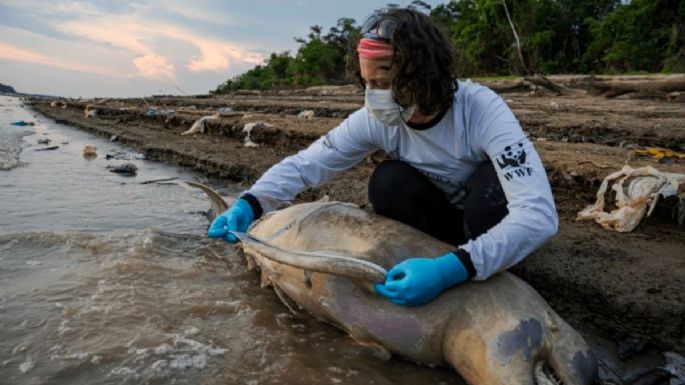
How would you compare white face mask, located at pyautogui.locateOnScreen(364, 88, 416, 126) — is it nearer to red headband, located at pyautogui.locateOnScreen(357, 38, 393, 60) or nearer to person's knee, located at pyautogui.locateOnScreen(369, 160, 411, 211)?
red headband, located at pyautogui.locateOnScreen(357, 38, 393, 60)

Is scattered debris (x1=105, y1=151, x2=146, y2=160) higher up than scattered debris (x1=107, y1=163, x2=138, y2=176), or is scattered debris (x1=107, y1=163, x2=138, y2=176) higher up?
scattered debris (x1=107, y1=163, x2=138, y2=176)

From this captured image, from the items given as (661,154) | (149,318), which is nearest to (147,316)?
(149,318)

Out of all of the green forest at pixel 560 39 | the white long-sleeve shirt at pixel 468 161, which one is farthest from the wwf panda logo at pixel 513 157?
the green forest at pixel 560 39

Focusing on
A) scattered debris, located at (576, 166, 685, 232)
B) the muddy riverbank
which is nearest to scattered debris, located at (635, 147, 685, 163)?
the muddy riverbank

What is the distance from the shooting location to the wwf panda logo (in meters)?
2.13

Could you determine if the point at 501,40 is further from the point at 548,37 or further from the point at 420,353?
the point at 420,353

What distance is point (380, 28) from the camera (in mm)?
2287

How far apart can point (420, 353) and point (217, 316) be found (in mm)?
1084

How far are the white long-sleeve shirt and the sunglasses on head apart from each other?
428 mm

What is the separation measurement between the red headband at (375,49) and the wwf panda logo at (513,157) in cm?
65

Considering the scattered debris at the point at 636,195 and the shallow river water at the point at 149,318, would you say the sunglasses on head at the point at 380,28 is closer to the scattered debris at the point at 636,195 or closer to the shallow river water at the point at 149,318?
the shallow river water at the point at 149,318

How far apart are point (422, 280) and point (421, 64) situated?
923 mm

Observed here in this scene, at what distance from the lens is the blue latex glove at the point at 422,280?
1990mm

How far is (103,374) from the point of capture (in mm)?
2092
